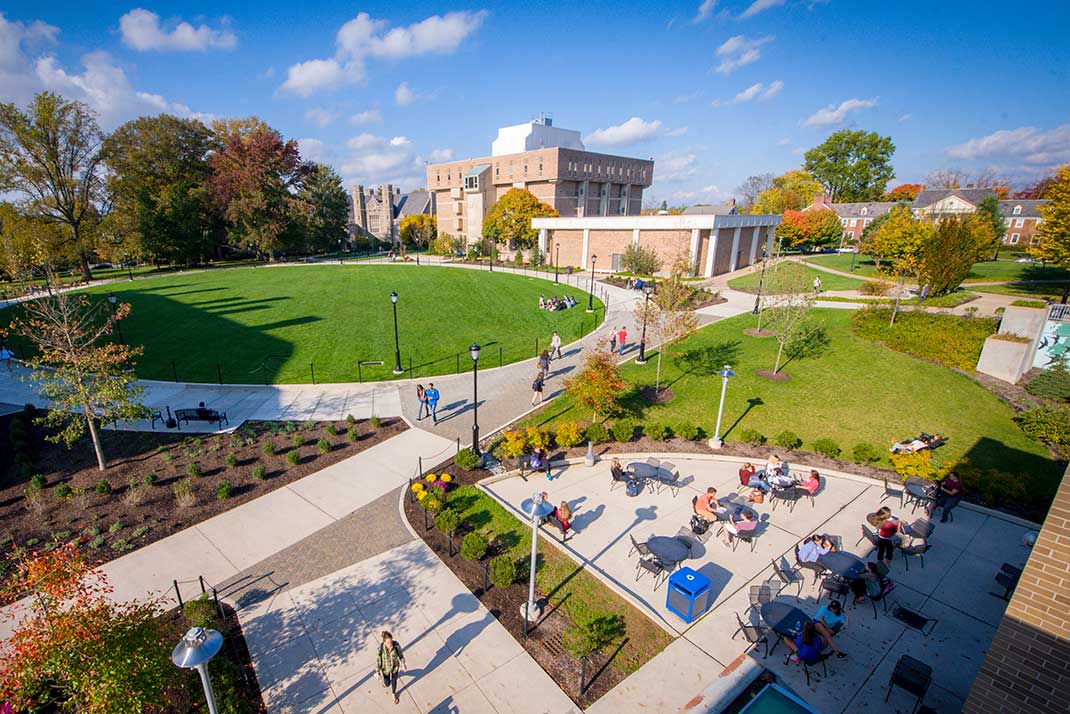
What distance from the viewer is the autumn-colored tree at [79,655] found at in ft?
17.7

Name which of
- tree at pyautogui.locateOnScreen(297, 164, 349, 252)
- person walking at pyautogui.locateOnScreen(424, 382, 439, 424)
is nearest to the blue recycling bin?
person walking at pyautogui.locateOnScreen(424, 382, 439, 424)

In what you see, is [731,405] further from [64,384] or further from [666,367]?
[64,384]

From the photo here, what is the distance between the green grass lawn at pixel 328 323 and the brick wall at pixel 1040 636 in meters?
19.4

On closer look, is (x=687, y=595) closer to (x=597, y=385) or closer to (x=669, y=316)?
(x=597, y=385)

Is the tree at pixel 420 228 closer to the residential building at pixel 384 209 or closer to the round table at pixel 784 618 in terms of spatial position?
the residential building at pixel 384 209

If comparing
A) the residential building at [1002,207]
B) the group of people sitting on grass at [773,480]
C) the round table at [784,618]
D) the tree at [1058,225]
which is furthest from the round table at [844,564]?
the residential building at [1002,207]

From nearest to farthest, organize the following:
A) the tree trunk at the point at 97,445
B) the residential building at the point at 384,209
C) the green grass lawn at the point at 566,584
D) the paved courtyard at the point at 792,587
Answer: the paved courtyard at the point at 792,587 < the green grass lawn at the point at 566,584 < the tree trunk at the point at 97,445 < the residential building at the point at 384,209

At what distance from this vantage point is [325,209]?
80.8 metres

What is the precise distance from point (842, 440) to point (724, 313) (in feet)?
54.9

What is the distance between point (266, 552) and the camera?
10758 mm

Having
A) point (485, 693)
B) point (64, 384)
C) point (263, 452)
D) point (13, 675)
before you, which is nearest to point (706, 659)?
point (485, 693)

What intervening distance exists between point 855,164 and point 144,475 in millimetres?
117075

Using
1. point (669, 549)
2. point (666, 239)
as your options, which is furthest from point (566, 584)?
point (666, 239)

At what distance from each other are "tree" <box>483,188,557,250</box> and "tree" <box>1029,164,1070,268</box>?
160 feet
